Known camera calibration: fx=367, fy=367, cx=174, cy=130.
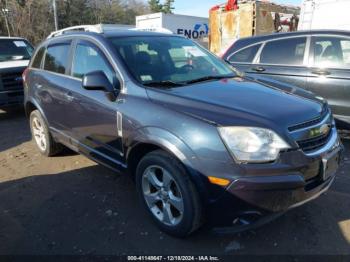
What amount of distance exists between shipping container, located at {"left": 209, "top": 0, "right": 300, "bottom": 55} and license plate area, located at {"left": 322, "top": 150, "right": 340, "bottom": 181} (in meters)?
8.75

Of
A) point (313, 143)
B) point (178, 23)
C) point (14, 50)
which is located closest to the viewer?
point (313, 143)

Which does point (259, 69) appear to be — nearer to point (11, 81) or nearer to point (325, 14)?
point (325, 14)

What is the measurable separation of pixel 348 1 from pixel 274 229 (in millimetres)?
6918

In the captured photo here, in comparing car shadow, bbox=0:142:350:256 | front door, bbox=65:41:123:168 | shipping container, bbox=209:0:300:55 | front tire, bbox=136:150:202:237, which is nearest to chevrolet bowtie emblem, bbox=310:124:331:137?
car shadow, bbox=0:142:350:256

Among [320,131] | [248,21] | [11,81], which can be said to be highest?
[248,21]

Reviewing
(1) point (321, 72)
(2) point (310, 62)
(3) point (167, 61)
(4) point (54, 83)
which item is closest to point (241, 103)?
(3) point (167, 61)

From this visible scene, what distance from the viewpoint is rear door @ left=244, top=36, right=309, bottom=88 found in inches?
229

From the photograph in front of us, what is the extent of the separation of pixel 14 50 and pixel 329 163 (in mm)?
9044

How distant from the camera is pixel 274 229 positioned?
3393 millimetres

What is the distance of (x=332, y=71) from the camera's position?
18.0ft

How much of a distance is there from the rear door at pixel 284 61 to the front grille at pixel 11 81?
17.7 ft

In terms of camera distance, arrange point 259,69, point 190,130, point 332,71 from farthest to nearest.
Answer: point 259,69 → point 332,71 → point 190,130

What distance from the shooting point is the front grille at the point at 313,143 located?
9.36 feet

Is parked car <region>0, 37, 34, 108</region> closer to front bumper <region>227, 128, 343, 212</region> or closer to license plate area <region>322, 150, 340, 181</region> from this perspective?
front bumper <region>227, 128, 343, 212</region>
